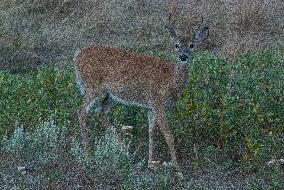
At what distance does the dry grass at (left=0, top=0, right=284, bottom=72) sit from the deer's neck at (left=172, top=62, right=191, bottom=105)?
4432mm

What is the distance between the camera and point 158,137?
854 centimetres

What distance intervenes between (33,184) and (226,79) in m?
3.43

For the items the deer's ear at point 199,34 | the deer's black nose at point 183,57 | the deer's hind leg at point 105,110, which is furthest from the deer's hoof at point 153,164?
the deer's ear at point 199,34

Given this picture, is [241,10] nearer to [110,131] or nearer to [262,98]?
[262,98]

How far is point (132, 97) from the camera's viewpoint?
8.20 meters

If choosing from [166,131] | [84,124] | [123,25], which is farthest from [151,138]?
[123,25]

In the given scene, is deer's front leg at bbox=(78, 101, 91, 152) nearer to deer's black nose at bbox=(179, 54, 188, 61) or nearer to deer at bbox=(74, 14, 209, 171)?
deer at bbox=(74, 14, 209, 171)

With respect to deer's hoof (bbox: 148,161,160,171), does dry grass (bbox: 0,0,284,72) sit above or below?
below

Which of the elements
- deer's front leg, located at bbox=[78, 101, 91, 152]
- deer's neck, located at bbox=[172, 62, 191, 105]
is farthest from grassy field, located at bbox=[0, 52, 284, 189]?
deer's neck, located at bbox=[172, 62, 191, 105]

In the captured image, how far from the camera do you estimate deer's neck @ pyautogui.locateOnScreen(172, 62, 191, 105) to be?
8.02m

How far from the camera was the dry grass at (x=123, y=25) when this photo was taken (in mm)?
13297

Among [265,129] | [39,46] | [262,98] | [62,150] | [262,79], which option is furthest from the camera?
Result: [39,46]

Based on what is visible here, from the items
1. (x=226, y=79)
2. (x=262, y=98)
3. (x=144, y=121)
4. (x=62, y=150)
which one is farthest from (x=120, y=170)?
(x=226, y=79)

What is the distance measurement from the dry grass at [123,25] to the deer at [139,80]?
14.2ft
